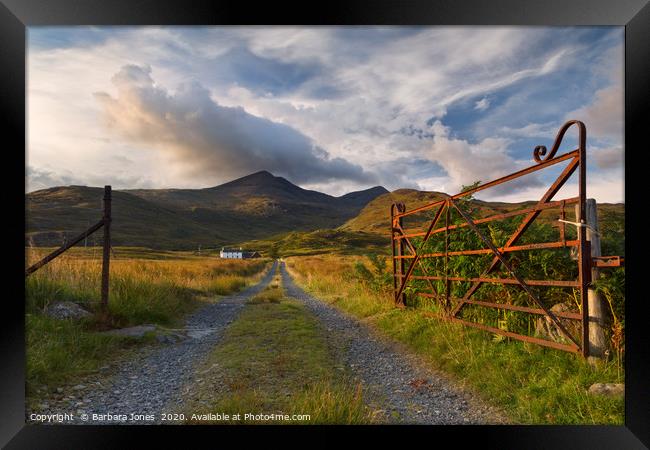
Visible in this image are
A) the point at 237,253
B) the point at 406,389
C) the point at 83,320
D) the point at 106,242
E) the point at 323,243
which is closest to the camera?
the point at 406,389

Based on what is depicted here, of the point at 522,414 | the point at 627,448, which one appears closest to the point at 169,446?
the point at 522,414

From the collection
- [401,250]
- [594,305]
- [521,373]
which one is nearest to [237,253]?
[401,250]

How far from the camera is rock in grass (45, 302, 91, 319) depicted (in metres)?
6.37

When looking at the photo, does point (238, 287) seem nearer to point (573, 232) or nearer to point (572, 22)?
point (573, 232)

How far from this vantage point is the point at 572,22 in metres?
3.40

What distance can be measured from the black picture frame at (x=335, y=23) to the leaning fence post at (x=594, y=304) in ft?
1.91

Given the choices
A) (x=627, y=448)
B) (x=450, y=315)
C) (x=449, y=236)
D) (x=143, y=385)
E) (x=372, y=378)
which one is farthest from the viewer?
(x=449, y=236)

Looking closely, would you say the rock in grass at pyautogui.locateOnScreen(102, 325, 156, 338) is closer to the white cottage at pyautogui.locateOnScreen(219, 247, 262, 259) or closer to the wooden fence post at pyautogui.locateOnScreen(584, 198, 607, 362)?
the wooden fence post at pyautogui.locateOnScreen(584, 198, 607, 362)

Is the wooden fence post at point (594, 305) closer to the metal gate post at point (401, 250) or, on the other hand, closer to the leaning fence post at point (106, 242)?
the metal gate post at point (401, 250)

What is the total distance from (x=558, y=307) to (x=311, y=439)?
358cm

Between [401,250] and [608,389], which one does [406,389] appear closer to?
[608,389]

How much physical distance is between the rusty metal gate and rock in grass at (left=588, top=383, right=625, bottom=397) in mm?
463

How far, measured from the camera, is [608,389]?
3473mm

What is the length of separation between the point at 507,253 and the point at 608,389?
2.33 meters
